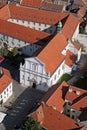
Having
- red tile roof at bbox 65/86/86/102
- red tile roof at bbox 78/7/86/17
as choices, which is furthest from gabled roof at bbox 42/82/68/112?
red tile roof at bbox 78/7/86/17

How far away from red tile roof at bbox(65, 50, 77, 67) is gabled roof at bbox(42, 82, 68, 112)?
14.0 metres

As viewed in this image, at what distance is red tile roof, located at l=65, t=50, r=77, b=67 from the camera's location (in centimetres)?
9234

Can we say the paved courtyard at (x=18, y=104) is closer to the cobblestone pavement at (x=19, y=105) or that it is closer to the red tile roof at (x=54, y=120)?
the cobblestone pavement at (x=19, y=105)

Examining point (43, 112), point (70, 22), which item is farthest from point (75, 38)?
point (43, 112)

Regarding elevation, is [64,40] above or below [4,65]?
above

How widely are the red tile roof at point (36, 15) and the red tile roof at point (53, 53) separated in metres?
14.7

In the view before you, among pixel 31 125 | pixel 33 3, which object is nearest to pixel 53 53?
pixel 31 125

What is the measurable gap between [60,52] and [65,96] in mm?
15949

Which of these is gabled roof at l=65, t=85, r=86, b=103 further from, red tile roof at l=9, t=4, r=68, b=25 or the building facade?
red tile roof at l=9, t=4, r=68, b=25

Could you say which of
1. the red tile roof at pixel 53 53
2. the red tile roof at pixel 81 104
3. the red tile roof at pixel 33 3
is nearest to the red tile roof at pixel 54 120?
the red tile roof at pixel 81 104

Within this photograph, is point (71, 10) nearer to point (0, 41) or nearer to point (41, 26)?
point (41, 26)

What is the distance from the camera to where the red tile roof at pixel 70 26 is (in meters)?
101

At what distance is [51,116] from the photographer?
7069cm

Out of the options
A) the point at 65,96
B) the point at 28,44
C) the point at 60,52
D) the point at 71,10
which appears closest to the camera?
the point at 65,96
